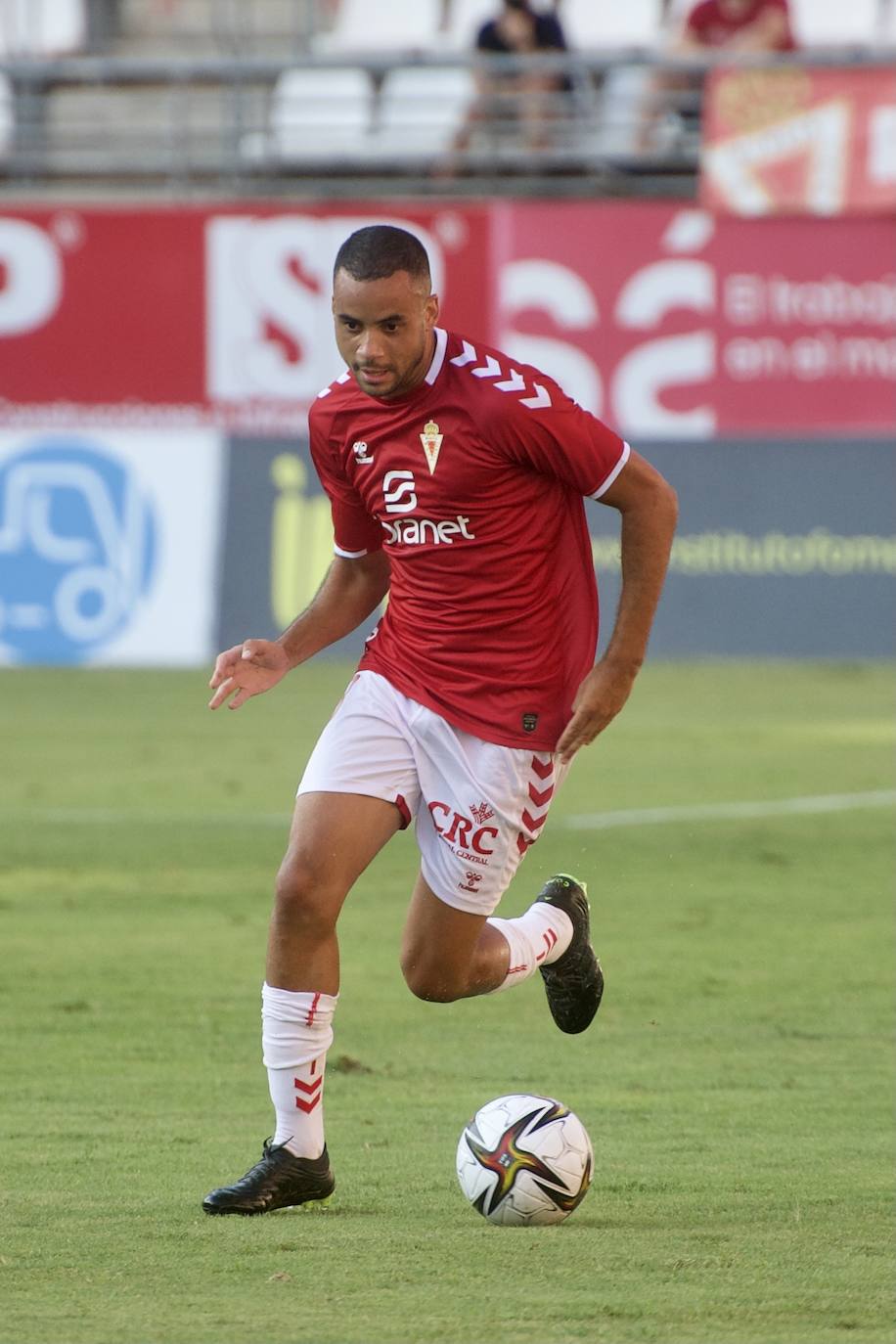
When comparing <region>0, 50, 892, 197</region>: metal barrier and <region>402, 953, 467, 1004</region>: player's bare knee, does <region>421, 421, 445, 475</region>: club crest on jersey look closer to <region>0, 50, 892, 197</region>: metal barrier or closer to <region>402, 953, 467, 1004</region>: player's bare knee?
<region>402, 953, 467, 1004</region>: player's bare knee

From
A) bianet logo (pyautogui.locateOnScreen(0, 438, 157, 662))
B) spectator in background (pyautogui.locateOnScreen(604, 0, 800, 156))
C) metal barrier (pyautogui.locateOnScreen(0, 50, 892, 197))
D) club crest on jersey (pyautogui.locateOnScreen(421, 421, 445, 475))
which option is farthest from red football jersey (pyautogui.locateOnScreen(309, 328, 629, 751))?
spectator in background (pyautogui.locateOnScreen(604, 0, 800, 156))

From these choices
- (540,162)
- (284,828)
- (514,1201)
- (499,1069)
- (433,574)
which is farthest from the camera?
(540,162)

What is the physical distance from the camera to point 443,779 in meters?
5.46

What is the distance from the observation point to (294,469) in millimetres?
18234

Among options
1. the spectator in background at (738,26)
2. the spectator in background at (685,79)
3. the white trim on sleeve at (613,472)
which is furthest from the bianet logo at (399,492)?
the spectator in background at (738,26)

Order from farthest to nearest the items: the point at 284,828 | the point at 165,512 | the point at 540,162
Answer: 1. the point at 540,162
2. the point at 165,512
3. the point at 284,828

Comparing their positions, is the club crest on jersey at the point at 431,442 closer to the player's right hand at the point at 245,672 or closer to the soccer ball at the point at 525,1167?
the player's right hand at the point at 245,672

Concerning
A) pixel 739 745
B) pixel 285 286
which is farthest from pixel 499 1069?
pixel 285 286

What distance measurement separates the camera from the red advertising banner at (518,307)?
751 inches

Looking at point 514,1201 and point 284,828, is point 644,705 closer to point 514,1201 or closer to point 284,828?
point 284,828

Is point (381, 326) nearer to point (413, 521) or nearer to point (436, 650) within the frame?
point (413, 521)

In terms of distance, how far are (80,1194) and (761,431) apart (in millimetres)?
14551

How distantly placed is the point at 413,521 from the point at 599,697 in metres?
0.62

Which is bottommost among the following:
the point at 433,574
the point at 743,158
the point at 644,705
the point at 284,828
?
the point at 644,705
